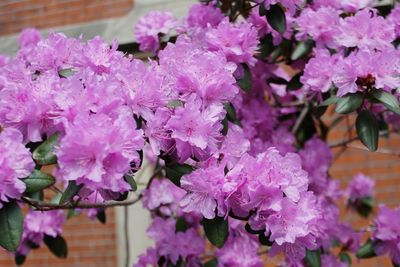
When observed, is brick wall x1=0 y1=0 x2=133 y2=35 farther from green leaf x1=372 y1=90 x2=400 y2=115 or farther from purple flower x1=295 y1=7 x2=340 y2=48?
green leaf x1=372 y1=90 x2=400 y2=115

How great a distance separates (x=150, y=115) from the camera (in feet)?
4.30

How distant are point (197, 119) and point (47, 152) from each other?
11.8 inches

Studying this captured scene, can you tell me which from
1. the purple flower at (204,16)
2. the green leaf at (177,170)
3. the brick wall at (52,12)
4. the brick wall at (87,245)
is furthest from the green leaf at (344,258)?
the brick wall at (52,12)

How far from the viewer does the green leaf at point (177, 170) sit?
53.7 inches

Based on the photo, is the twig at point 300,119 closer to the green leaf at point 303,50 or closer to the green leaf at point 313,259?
the green leaf at point 303,50

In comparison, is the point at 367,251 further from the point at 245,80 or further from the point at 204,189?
the point at 204,189

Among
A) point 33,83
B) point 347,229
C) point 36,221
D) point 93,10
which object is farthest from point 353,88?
point 93,10

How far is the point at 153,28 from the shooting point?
6.72 feet

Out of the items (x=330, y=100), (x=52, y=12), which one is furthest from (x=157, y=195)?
(x=52, y=12)

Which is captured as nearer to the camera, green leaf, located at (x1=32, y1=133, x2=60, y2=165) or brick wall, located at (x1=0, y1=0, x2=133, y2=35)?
green leaf, located at (x1=32, y1=133, x2=60, y2=165)

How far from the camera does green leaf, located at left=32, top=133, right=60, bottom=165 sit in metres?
1.21

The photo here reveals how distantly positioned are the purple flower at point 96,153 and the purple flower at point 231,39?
0.56 metres

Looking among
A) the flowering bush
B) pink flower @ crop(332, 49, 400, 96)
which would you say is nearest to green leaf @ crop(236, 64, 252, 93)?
the flowering bush

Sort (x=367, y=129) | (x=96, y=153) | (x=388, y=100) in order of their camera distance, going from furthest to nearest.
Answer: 1. (x=367, y=129)
2. (x=388, y=100)
3. (x=96, y=153)
